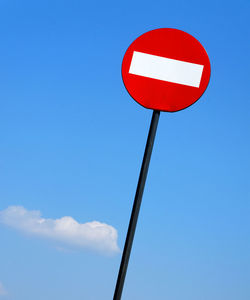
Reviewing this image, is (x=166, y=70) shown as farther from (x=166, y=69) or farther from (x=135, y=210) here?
(x=135, y=210)

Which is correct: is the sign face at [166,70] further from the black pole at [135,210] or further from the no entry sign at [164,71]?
the black pole at [135,210]

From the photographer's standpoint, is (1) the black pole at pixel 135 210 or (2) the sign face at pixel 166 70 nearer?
(1) the black pole at pixel 135 210

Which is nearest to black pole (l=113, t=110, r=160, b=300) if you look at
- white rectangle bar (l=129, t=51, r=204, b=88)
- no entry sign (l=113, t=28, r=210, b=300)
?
no entry sign (l=113, t=28, r=210, b=300)

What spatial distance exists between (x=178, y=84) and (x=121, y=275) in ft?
3.88

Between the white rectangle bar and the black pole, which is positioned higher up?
the white rectangle bar

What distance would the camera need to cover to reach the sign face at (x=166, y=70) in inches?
87.1

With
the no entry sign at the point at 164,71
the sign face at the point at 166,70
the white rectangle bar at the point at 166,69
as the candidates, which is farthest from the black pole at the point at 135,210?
the white rectangle bar at the point at 166,69

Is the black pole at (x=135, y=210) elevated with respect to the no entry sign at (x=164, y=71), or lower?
lower

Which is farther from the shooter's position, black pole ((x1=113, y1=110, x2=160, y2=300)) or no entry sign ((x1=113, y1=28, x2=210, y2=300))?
no entry sign ((x1=113, y1=28, x2=210, y2=300))

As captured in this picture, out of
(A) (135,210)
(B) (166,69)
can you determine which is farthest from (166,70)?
(A) (135,210)

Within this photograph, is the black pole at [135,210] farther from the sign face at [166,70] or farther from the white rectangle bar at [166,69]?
the white rectangle bar at [166,69]

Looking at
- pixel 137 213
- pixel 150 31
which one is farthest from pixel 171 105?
pixel 137 213

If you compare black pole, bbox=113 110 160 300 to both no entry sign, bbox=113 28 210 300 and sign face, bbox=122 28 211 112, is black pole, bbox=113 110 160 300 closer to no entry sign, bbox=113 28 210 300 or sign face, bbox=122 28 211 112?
no entry sign, bbox=113 28 210 300

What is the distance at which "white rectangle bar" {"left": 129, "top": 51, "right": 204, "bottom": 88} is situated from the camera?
7.36 ft
